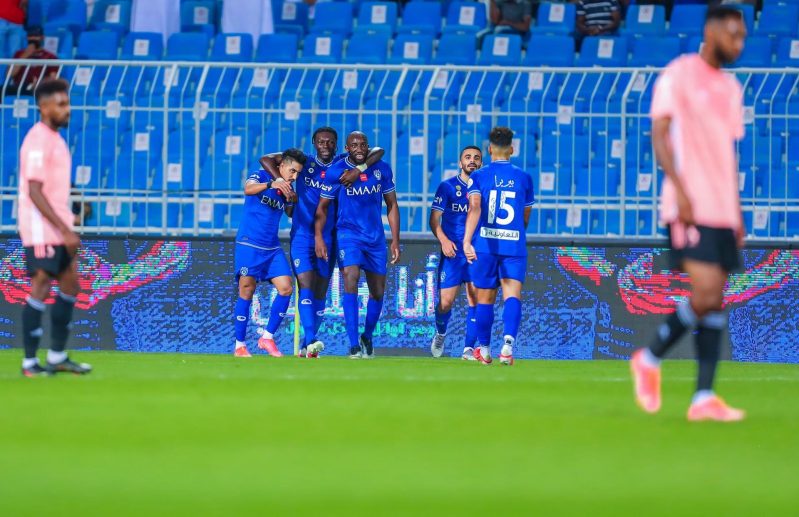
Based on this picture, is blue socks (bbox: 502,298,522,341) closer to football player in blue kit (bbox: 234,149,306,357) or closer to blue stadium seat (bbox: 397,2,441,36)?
football player in blue kit (bbox: 234,149,306,357)

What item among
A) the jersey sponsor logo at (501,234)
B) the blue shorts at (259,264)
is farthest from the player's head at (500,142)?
the blue shorts at (259,264)

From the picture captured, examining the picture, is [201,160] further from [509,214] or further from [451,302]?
[509,214]

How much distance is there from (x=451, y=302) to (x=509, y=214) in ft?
6.91

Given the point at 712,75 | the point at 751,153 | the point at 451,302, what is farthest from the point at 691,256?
the point at 751,153

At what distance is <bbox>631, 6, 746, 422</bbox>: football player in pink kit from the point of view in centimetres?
666

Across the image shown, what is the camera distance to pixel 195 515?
4.00 metres

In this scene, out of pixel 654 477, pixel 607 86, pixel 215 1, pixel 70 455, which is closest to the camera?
pixel 654 477

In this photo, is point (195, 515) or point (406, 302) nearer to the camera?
point (195, 515)

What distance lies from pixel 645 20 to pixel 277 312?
27.2 feet

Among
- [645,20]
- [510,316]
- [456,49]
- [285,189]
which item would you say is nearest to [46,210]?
[510,316]

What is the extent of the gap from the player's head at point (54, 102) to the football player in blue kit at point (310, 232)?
4.61 meters

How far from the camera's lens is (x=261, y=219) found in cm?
1402

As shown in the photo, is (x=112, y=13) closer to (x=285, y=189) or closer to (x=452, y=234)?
(x=285, y=189)

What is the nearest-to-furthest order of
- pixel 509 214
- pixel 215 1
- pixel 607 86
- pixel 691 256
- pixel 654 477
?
1. pixel 654 477
2. pixel 691 256
3. pixel 509 214
4. pixel 607 86
5. pixel 215 1
